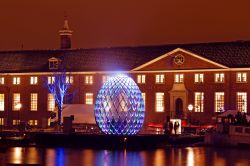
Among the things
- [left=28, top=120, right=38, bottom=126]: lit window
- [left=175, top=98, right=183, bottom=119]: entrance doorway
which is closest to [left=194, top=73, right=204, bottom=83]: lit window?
[left=175, top=98, right=183, bottom=119]: entrance doorway

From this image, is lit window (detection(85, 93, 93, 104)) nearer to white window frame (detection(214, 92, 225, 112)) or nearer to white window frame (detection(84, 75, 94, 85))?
white window frame (detection(84, 75, 94, 85))

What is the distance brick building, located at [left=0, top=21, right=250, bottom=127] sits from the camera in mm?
94938

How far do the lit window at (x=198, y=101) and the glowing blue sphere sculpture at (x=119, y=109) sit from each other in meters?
29.0

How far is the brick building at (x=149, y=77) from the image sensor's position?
9494 centimetres

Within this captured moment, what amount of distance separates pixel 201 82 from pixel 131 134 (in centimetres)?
3114

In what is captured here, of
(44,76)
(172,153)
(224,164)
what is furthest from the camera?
(44,76)

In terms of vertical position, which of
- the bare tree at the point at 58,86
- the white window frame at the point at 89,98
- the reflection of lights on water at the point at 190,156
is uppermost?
the bare tree at the point at 58,86

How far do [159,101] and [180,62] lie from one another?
5715 millimetres

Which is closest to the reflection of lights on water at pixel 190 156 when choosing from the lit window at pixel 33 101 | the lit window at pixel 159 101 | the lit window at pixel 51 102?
the lit window at pixel 159 101

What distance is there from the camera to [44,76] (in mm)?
107438

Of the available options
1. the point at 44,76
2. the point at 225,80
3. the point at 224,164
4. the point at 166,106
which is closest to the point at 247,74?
the point at 225,80

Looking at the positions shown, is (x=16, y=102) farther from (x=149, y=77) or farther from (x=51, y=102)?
(x=149, y=77)

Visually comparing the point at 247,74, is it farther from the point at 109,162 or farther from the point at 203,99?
the point at 109,162

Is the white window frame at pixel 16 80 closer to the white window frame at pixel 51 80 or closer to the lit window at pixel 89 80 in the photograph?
the white window frame at pixel 51 80
